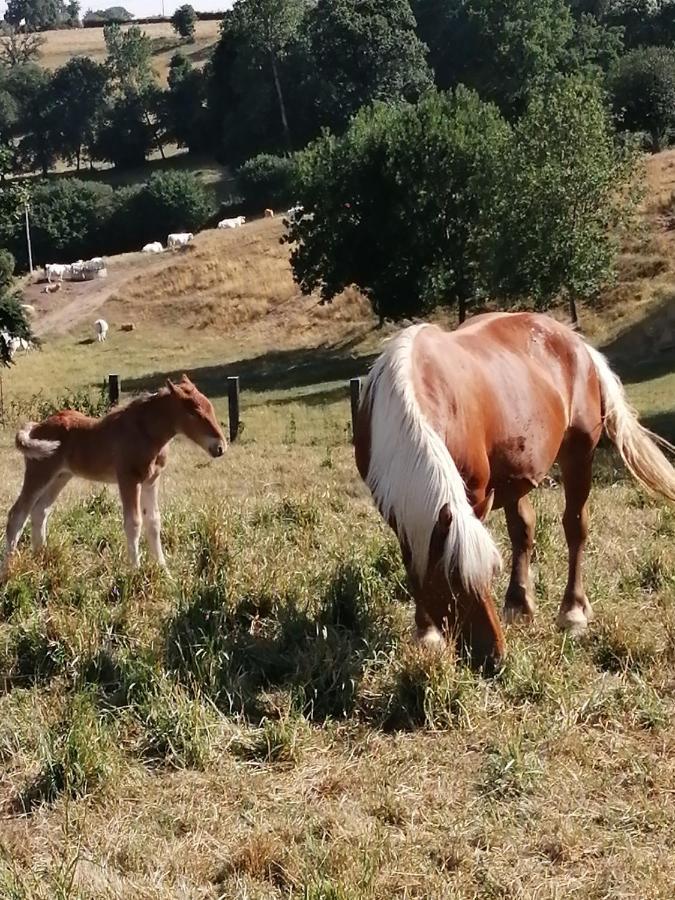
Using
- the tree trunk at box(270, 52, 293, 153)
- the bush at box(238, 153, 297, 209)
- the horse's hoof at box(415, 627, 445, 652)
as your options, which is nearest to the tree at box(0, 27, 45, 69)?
the tree trunk at box(270, 52, 293, 153)

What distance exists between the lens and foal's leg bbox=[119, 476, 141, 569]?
6.98 metres

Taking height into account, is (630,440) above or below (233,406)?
above

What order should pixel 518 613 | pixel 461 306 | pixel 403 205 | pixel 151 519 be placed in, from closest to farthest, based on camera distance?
pixel 518 613 < pixel 151 519 < pixel 461 306 < pixel 403 205

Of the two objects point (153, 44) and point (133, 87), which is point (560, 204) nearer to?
point (133, 87)

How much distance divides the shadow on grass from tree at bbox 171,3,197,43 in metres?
98.6

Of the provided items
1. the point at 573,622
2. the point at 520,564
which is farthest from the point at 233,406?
the point at 573,622

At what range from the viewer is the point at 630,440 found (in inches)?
255

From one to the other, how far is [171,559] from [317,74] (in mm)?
75172

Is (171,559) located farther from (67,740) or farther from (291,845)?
(291,845)

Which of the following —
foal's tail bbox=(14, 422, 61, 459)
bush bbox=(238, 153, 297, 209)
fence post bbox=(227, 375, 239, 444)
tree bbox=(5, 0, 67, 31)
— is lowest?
fence post bbox=(227, 375, 239, 444)

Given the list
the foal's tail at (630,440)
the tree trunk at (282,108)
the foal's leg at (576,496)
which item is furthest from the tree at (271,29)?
the foal's leg at (576,496)

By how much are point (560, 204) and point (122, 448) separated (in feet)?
74.5

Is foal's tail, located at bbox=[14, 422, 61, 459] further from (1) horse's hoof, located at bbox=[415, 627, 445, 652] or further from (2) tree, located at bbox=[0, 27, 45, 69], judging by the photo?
(2) tree, located at bbox=[0, 27, 45, 69]

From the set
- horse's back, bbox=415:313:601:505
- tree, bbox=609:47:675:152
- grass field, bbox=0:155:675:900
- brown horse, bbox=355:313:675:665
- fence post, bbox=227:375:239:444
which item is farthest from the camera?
tree, bbox=609:47:675:152
